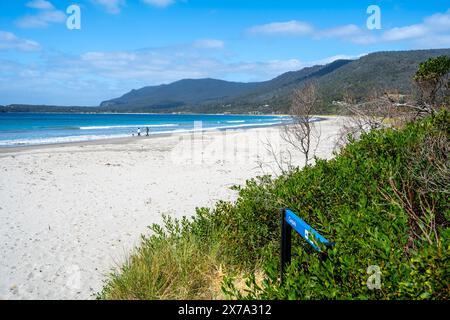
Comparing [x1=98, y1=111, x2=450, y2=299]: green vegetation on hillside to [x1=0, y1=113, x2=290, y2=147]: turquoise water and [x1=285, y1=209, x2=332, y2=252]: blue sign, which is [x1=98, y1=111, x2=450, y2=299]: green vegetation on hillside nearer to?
[x1=285, y1=209, x2=332, y2=252]: blue sign

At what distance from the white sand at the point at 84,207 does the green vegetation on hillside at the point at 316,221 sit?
151 centimetres

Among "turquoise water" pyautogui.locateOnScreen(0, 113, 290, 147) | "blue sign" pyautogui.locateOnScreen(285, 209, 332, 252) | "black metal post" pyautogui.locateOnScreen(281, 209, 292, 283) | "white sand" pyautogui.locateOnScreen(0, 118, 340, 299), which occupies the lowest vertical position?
"white sand" pyautogui.locateOnScreen(0, 118, 340, 299)

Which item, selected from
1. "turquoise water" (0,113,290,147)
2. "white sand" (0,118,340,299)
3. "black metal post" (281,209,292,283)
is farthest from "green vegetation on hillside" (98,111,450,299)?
"turquoise water" (0,113,290,147)

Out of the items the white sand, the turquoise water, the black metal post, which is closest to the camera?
the black metal post

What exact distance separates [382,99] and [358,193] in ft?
11.2

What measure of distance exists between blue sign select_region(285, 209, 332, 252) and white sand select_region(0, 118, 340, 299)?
3.41 metres

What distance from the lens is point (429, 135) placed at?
13.5 feet

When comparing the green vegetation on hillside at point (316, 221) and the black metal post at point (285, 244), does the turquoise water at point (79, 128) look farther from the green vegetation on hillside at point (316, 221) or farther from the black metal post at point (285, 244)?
the black metal post at point (285, 244)

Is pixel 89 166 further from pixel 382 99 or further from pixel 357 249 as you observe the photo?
pixel 357 249

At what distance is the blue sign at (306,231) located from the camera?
2279mm

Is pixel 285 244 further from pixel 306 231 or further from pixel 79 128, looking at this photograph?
pixel 79 128

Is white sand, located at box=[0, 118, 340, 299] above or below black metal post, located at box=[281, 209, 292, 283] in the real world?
below

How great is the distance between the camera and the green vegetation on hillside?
2.63 m

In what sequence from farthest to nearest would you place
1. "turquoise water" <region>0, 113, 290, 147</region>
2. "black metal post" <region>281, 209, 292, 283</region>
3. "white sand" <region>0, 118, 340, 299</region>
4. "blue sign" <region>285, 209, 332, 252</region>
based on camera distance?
"turquoise water" <region>0, 113, 290, 147</region>, "white sand" <region>0, 118, 340, 299</region>, "black metal post" <region>281, 209, 292, 283</region>, "blue sign" <region>285, 209, 332, 252</region>
